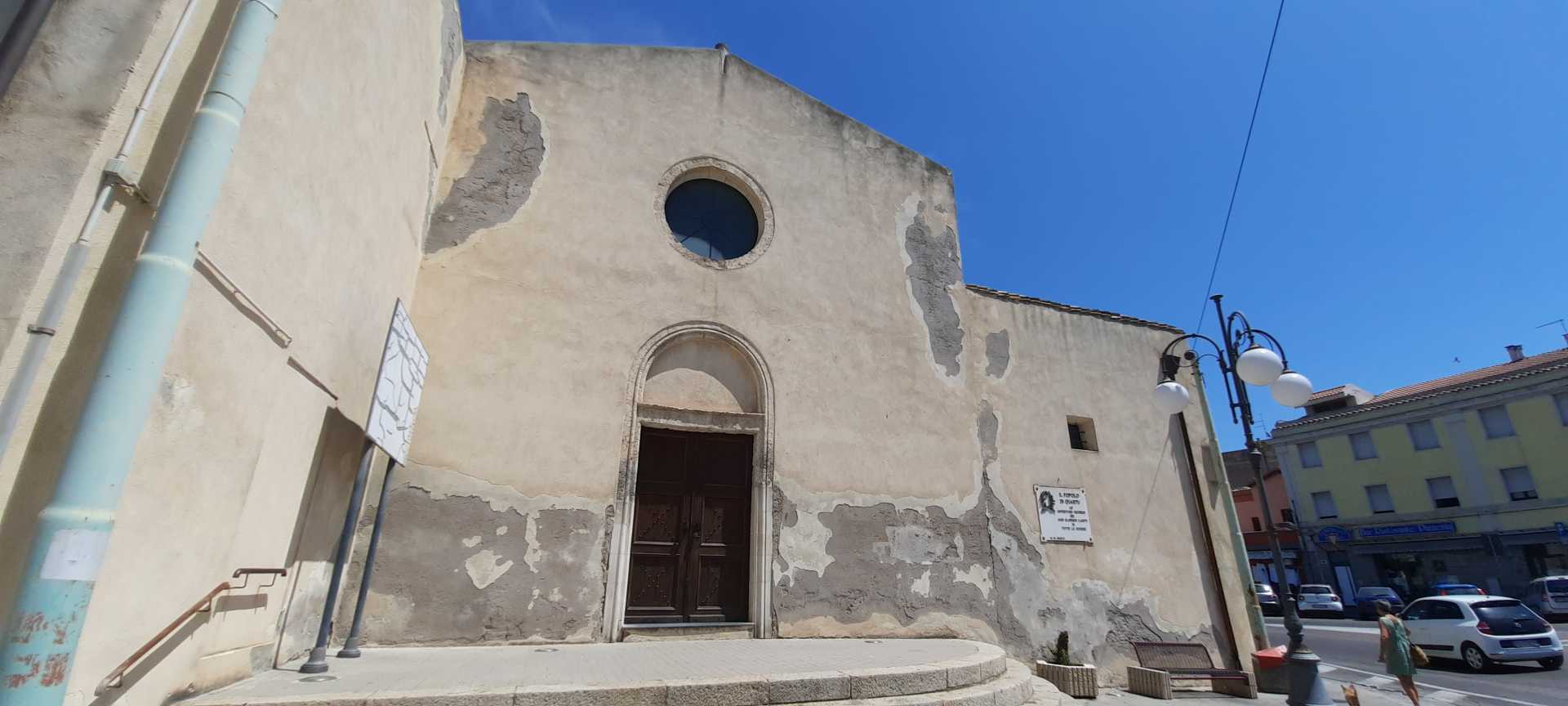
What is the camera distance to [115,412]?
2.51m

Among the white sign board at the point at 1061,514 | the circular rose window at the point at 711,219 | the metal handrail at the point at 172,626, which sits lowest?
the metal handrail at the point at 172,626

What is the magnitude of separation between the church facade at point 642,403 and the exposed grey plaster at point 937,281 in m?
0.04

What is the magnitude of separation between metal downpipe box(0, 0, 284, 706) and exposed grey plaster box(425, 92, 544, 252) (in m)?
3.82

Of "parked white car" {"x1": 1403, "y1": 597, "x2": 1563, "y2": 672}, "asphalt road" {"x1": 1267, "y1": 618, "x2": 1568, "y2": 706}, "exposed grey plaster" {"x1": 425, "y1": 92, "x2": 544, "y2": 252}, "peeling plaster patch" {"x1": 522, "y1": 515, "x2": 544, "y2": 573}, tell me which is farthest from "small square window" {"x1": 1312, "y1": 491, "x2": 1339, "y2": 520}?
"exposed grey plaster" {"x1": 425, "y1": 92, "x2": 544, "y2": 252}

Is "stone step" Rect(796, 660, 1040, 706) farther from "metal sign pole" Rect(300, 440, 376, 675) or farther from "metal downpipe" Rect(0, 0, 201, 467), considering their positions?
"metal downpipe" Rect(0, 0, 201, 467)

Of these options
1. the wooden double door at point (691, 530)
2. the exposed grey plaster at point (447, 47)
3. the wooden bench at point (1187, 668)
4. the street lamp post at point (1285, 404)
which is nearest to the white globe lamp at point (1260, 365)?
the street lamp post at point (1285, 404)

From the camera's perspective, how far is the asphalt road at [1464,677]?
933cm

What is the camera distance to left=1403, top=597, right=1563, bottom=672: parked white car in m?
11.3

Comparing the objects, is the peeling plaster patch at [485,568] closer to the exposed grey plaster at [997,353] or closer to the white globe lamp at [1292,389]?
the exposed grey plaster at [997,353]

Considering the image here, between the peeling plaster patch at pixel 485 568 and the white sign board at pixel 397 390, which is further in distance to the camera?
the peeling plaster patch at pixel 485 568

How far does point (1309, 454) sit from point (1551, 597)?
35.4 feet

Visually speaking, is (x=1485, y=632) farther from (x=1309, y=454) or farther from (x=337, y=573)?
(x=1309, y=454)

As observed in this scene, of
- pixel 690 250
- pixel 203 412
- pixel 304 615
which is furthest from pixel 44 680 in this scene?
pixel 690 250

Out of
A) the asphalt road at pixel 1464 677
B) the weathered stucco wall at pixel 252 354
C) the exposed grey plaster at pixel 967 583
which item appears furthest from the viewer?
the asphalt road at pixel 1464 677
